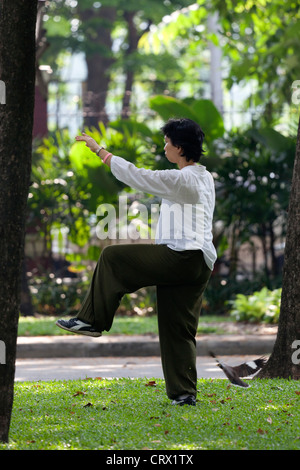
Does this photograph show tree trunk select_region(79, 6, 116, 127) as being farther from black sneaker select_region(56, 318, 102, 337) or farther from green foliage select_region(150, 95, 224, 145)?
black sneaker select_region(56, 318, 102, 337)

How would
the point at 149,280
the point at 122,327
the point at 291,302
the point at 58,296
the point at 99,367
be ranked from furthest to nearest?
the point at 58,296 → the point at 122,327 → the point at 99,367 → the point at 291,302 → the point at 149,280

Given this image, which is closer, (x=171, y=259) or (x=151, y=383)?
(x=171, y=259)

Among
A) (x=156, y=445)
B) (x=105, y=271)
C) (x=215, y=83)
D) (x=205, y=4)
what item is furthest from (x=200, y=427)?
(x=215, y=83)

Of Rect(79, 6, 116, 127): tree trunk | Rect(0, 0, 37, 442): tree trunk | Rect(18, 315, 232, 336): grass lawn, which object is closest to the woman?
Rect(0, 0, 37, 442): tree trunk

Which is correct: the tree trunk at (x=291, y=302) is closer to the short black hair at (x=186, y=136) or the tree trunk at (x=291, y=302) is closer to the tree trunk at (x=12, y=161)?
the short black hair at (x=186, y=136)

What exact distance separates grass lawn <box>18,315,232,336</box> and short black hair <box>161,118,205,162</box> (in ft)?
19.8

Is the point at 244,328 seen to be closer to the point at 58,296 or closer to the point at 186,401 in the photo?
the point at 58,296

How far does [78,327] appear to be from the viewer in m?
5.80

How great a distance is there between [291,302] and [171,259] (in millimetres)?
1701

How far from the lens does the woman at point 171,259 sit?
5805 mm

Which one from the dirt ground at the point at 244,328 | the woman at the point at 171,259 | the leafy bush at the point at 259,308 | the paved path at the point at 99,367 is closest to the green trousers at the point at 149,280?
the woman at the point at 171,259

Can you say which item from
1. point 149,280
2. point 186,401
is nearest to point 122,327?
point 186,401
